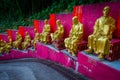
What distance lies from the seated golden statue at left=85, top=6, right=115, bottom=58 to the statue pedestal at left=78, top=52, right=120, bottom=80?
275 millimetres

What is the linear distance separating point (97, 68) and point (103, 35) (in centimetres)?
101

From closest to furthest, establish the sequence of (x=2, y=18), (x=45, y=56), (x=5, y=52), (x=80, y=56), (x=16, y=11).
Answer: (x=80, y=56) < (x=45, y=56) < (x=5, y=52) < (x=16, y=11) < (x=2, y=18)

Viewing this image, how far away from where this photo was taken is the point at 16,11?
24.2m

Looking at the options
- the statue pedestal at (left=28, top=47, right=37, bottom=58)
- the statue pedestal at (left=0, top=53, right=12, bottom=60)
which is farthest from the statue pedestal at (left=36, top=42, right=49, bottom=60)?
the statue pedestal at (left=0, top=53, right=12, bottom=60)

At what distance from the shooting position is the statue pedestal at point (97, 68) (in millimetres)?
4938

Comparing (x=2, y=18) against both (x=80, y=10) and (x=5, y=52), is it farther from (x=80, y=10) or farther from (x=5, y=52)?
(x=80, y=10)

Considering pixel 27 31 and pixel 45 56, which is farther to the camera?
pixel 27 31

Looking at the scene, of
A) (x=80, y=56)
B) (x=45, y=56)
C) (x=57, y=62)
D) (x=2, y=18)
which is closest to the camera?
(x=80, y=56)

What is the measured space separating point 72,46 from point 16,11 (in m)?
18.4

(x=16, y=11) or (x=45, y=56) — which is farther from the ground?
(x=16, y=11)

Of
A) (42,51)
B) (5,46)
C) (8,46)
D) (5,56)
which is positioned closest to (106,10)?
(42,51)

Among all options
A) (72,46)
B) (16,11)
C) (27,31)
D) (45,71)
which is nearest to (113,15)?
(72,46)

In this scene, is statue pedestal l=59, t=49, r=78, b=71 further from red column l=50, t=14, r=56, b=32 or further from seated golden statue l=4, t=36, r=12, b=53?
seated golden statue l=4, t=36, r=12, b=53

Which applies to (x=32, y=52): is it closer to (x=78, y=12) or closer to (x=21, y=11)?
(x=78, y=12)
